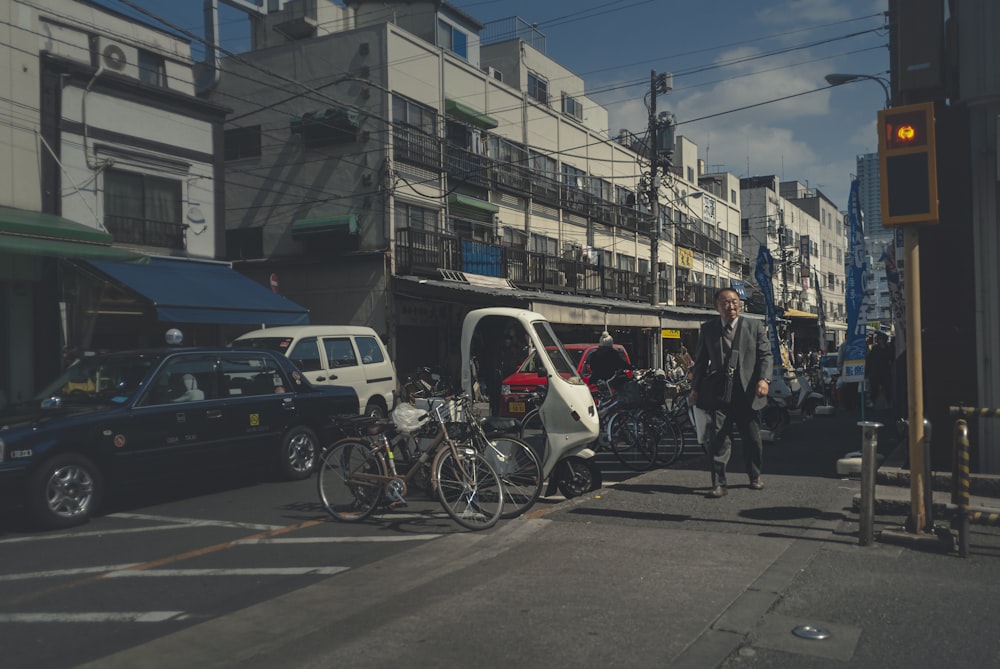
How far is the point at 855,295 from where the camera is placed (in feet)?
33.3

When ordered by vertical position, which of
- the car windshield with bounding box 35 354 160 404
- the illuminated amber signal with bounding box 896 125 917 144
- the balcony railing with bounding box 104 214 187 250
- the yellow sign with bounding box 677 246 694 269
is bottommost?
the car windshield with bounding box 35 354 160 404

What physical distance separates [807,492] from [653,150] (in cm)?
2112

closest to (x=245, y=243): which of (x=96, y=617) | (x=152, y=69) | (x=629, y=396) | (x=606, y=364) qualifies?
(x=152, y=69)

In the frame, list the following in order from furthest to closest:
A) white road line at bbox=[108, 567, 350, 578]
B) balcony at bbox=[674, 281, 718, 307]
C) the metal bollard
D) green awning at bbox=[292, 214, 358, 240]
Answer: balcony at bbox=[674, 281, 718, 307]
green awning at bbox=[292, 214, 358, 240]
white road line at bbox=[108, 567, 350, 578]
the metal bollard

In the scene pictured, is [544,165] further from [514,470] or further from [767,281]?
[514,470]

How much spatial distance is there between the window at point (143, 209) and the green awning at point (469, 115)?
33.4 ft

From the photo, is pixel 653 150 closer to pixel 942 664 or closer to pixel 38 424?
pixel 38 424

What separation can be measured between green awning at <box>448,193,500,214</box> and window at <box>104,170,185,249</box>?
9354mm

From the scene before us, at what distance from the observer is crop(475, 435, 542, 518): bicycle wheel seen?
6871 mm

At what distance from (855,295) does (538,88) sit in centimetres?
2858

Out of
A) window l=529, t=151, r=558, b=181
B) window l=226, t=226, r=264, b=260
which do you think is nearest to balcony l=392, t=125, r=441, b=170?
window l=226, t=226, r=264, b=260

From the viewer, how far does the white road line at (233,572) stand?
5.60 metres

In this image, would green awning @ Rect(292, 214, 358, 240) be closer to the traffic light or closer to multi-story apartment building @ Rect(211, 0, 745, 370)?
multi-story apartment building @ Rect(211, 0, 745, 370)

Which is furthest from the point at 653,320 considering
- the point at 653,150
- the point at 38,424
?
the point at 38,424
